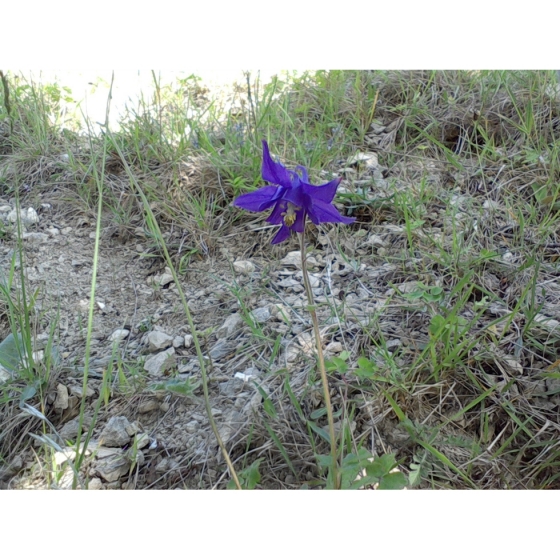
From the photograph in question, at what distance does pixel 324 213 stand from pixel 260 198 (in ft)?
0.38

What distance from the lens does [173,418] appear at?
1165mm

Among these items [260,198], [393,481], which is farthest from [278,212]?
[393,481]

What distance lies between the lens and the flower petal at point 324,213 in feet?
2.85

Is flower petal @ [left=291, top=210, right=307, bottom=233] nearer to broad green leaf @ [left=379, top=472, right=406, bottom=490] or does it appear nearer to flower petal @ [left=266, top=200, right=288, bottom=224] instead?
flower petal @ [left=266, top=200, right=288, bottom=224]

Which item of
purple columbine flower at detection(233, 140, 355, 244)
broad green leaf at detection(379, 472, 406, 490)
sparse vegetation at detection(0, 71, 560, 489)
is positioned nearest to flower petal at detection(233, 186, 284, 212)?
purple columbine flower at detection(233, 140, 355, 244)

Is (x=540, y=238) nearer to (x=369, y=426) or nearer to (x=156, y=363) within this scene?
(x=369, y=426)

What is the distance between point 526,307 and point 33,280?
133 centimetres

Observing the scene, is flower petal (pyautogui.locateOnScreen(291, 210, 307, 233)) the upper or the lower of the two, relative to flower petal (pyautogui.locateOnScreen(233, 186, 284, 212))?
lower

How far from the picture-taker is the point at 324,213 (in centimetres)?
89

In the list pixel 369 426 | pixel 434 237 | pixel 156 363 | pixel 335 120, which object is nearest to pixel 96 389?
pixel 156 363

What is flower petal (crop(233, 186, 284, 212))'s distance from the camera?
901 millimetres

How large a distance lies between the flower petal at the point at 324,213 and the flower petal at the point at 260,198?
0.21 feet

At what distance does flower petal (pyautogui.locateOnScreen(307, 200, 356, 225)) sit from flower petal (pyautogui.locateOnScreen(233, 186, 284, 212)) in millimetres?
64
